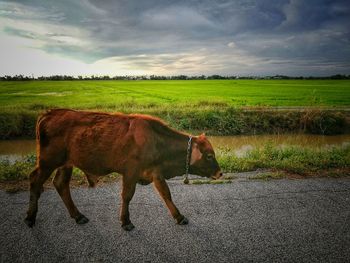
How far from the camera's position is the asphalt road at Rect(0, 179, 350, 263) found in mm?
3523

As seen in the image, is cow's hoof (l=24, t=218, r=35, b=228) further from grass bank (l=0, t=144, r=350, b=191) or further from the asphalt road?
grass bank (l=0, t=144, r=350, b=191)

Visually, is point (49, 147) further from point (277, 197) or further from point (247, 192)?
point (277, 197)

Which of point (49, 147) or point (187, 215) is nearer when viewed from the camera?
point (49, 147)

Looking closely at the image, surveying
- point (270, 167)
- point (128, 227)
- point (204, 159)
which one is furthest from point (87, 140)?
point (270, 167)

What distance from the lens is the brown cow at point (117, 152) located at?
4137 millimetres

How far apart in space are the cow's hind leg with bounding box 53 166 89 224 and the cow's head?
1721 mm

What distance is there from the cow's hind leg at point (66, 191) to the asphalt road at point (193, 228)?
A: 119 millimetres

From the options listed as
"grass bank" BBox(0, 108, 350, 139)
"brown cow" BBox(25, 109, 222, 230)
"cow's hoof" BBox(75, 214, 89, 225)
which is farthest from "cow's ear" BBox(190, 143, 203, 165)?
"grass bank" BBox(0, 108, 350, 139)

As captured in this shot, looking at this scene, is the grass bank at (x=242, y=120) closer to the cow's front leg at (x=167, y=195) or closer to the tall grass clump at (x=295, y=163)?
the tall grass clump at (x=295, y=163)

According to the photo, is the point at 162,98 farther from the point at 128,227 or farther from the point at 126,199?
the point at 128,227

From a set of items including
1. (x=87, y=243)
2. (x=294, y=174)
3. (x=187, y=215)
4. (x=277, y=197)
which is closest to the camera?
(x=87, y=243)

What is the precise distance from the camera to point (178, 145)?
14.5 feet

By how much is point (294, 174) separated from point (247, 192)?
1.86 metres

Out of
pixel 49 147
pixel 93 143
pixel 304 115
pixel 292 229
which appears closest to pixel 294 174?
pixel 292 229
